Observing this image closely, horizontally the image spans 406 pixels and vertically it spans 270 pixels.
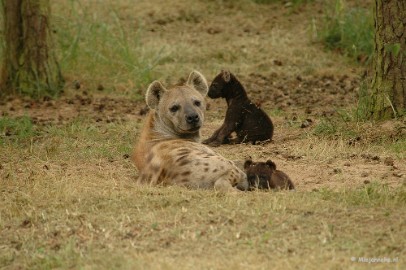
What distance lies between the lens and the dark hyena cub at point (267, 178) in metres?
6.65

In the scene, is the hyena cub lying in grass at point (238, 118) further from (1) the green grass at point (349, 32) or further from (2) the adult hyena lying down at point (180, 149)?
(1) the green grass at point (349, 32)

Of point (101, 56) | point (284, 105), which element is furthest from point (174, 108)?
point (101, 56)

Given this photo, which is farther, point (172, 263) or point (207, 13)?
point (207, 13)

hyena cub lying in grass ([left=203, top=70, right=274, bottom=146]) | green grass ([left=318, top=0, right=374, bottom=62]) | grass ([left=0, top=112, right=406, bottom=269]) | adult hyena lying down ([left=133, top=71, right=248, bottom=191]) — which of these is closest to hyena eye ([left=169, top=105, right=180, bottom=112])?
adult hyena lying down ([left=133, top=71, right=248, bottom=191])

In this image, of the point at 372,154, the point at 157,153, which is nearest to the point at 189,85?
the point at 157,153

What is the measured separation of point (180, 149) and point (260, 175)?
0.70m

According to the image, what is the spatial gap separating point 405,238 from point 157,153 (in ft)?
7.83

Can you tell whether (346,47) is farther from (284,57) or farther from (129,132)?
(129,132)

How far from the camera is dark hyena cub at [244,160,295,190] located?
665 centimetres

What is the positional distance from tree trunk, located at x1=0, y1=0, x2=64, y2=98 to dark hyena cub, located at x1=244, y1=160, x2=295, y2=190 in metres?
5.29

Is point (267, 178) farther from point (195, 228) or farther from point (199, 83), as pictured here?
point (199, 83)

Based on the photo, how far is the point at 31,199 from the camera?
6.62 m

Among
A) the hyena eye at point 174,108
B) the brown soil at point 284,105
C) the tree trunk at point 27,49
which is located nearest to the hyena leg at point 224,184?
the brown soil at point 284,105

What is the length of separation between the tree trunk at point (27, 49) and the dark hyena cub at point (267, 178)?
529 centimetres
